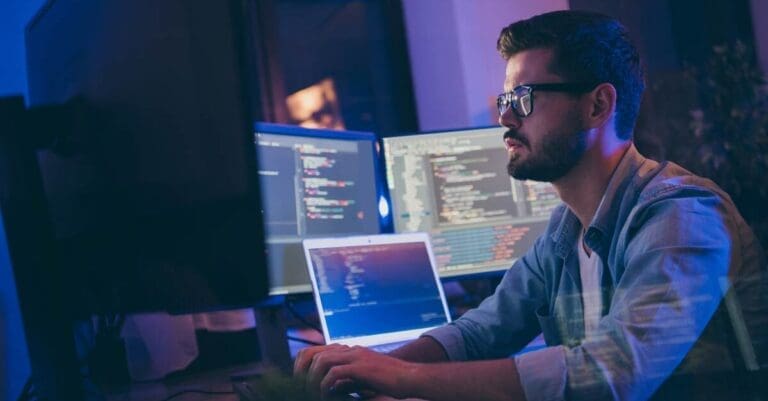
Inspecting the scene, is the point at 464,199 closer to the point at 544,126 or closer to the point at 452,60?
the point at 544,126

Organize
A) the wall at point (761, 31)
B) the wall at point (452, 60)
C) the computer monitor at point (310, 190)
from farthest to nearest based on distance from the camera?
1. the wall at point (761, 31)
2. the wall at point (452, 60)
3. the computer monitor at point (310, 190)

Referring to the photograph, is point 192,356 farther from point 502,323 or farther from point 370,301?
point 502,323

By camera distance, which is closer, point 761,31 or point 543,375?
point 543,375

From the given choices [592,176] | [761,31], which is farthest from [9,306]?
[761,31]

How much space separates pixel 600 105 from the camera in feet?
4.17

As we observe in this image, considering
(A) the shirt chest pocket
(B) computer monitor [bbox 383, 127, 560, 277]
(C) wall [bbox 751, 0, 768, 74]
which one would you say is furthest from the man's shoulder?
(C) wall [bbox 751, 0, 768, 74]

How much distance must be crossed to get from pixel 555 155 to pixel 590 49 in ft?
0.57

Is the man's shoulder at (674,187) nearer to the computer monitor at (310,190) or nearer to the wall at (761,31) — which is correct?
the computer monitor at (310,190)

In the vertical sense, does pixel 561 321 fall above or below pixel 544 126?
below

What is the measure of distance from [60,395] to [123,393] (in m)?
0.57

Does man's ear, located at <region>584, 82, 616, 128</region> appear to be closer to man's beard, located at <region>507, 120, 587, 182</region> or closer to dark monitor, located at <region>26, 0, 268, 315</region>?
man's beard, located at <region>507, 120, 587, 182</region>

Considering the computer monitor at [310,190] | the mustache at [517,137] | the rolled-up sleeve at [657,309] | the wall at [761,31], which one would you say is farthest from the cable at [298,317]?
the wall at [761,31]

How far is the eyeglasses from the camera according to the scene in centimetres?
126

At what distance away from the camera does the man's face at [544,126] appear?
50.0 inches
